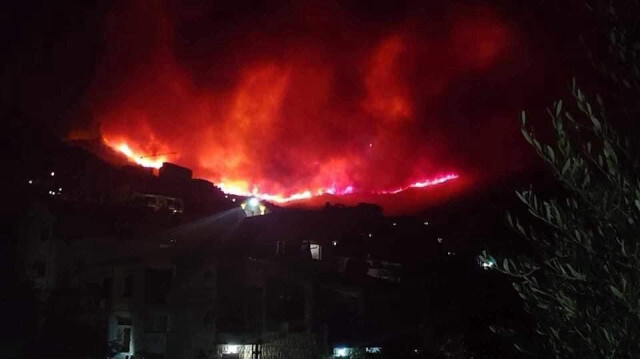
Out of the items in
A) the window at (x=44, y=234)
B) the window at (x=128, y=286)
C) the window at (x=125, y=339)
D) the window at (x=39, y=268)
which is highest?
the window at (x=44, y=234)

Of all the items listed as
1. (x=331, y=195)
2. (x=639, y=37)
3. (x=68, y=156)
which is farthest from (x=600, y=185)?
(x=331, y=195)

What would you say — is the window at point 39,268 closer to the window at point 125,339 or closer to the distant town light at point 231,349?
the window at point 125,339

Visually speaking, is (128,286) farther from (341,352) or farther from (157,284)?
(341,352)

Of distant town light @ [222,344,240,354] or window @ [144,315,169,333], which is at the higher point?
window @ [144,315,169,333]

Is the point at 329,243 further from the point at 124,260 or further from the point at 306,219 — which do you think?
the point at 124,260

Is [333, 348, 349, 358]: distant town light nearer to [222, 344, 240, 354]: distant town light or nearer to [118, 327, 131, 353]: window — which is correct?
[222, 344, 240, 354]: distant town light

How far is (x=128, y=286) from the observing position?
28906mm

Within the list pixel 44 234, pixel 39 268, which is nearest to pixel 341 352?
pixel 39 268

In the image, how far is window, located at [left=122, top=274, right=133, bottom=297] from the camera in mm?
28766

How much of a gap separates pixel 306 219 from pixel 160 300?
1370cm

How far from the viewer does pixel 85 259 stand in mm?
32219

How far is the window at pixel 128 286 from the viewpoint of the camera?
94.4 ft

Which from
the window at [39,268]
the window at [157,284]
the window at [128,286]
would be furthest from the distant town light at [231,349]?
→ the window at [39,268]

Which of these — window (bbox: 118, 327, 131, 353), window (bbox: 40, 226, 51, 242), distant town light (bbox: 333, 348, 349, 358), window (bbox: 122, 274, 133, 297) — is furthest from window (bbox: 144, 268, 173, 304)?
window (bbox: 40, 226, 51, 242)
